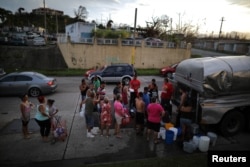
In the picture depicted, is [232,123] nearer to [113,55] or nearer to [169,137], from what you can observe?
[169,137]

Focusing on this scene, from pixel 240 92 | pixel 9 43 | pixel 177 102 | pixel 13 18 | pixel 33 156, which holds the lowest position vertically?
pixel 33 156

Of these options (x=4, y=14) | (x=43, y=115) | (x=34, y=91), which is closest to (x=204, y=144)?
(x=43, y=115)

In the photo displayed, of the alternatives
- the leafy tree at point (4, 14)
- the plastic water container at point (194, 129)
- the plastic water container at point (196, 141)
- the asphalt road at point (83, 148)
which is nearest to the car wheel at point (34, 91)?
the asphalt road at point (83, 148)

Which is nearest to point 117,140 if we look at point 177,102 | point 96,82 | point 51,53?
point 177,102

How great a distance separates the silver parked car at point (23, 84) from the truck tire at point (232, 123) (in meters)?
10.5

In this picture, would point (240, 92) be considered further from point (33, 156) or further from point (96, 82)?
point (33, 156)

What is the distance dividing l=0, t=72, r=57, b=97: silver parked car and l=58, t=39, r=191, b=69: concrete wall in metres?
10.8

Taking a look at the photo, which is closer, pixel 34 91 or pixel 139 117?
pixel 139 117

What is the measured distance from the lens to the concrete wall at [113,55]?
23859 mm

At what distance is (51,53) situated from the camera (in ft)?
87.3

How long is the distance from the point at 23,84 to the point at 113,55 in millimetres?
12858

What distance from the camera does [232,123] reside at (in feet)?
26.0

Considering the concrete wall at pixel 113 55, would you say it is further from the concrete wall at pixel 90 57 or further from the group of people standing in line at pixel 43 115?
the group of people standing in line at pixel 43 115

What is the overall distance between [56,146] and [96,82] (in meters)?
4.72
